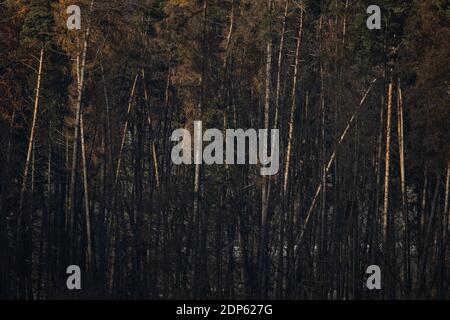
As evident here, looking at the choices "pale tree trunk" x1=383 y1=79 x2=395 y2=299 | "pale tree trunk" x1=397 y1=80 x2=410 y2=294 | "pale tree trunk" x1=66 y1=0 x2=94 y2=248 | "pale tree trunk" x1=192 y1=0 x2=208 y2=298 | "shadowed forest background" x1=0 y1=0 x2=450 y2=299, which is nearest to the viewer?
"pale tree trunk" x1=383 y1=79 x2=395 y2=299

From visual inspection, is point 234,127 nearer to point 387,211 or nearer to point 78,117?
point 78,117

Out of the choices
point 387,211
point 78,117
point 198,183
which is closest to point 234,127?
point 198,183

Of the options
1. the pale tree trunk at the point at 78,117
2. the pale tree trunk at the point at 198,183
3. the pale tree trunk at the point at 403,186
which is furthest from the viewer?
the pale tree trunk at the point at 198,183

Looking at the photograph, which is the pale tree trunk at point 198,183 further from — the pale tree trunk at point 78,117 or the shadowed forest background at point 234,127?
the pale tree trunk at point 78,117

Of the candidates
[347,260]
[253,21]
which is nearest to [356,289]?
[347,260]

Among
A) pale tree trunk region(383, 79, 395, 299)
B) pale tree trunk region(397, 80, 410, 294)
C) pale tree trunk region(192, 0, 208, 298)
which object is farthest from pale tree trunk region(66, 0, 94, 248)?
pale tree trunk region(397, 80, 410, 294)

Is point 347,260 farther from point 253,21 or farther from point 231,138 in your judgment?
point 253,21

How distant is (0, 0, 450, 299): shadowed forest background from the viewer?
31.0 m

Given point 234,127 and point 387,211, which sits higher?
point 234,127

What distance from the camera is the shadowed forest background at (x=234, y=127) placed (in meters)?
31.0

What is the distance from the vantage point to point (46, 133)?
116 ft

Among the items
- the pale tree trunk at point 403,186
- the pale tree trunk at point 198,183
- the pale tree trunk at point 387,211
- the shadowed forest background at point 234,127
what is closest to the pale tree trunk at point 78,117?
the shadowed forest background at point 234,127

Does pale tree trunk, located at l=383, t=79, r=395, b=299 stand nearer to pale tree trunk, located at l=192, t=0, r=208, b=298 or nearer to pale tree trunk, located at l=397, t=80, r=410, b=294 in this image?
pale tree trunk, located at l=397, t=80, r=410, b=294

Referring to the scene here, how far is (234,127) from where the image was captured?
3550cm
